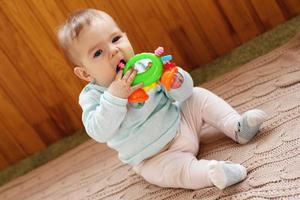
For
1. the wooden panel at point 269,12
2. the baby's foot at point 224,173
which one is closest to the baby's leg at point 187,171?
the baby's foot at point 224,173

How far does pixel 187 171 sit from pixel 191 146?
11cm

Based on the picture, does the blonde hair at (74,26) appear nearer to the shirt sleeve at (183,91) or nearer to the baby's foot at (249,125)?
the shirt sleeve at (183,91)

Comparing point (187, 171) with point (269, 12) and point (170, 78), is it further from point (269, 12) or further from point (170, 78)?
point (269, 12)

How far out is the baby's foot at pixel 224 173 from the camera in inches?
35.4

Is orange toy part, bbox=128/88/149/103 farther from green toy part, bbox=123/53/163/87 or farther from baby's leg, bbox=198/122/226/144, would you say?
baby's leg, bbox=198/122/226/144

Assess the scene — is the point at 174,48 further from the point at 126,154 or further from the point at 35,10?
the point at 126,154

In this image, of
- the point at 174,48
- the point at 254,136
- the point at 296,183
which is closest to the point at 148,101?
the point at 254,136

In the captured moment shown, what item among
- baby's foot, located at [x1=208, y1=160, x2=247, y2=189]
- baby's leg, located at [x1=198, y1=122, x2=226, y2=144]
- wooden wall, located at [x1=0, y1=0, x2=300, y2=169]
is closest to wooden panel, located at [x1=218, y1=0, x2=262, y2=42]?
wooden wall, located at [x1=0, y1=0, x2=300, y2=169]

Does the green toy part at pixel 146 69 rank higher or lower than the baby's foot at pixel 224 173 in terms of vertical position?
higher

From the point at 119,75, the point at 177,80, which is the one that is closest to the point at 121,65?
the point at 119,75

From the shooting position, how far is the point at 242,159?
1000mm

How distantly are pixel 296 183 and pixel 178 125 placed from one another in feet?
1.17

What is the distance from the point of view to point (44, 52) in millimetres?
1604

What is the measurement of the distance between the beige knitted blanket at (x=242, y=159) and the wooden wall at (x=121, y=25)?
0.17 m
